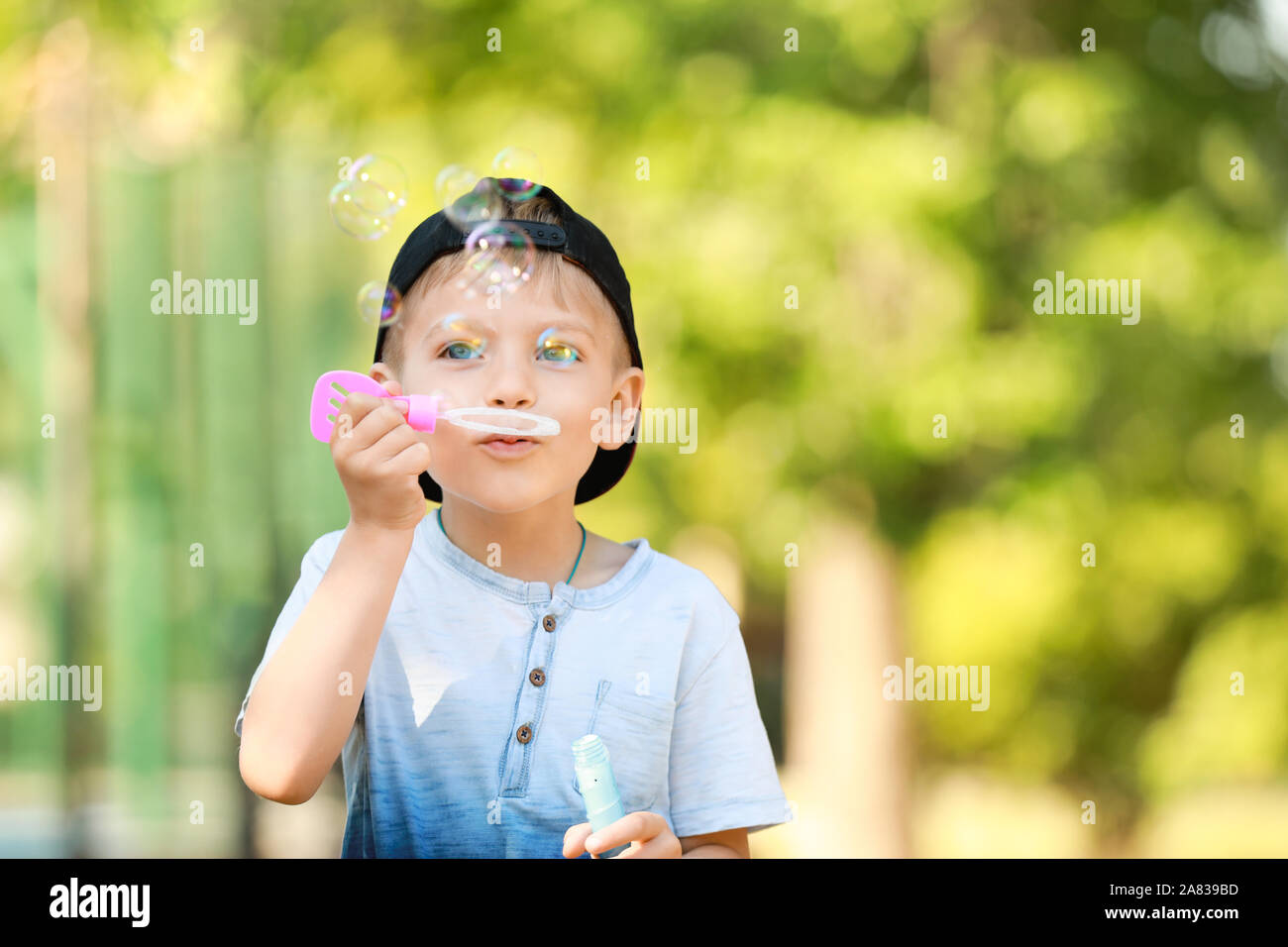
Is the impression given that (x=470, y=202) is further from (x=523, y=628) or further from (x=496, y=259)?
(x=523, y=628)

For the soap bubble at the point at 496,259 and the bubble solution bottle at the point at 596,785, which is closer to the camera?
the bubble solution bottle at the point at 596,785

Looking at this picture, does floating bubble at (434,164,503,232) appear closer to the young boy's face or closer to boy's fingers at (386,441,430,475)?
the young boy's face

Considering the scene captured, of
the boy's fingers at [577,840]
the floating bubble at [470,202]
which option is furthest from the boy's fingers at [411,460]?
the boy's fingers at [577,840]

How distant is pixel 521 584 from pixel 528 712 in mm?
161

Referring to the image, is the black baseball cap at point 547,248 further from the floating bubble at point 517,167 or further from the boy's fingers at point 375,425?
the boy's fingers at point 375,425

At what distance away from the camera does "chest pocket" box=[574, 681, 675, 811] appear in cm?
138

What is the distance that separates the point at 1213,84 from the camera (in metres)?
3.27

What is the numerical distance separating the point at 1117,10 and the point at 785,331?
136 cm

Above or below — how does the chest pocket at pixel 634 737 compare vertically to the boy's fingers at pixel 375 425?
below

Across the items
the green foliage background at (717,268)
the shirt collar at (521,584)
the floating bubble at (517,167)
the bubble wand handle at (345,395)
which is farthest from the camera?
the green foliage background at (717,268)

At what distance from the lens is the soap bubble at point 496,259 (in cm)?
139

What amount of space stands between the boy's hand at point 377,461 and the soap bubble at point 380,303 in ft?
0.74
